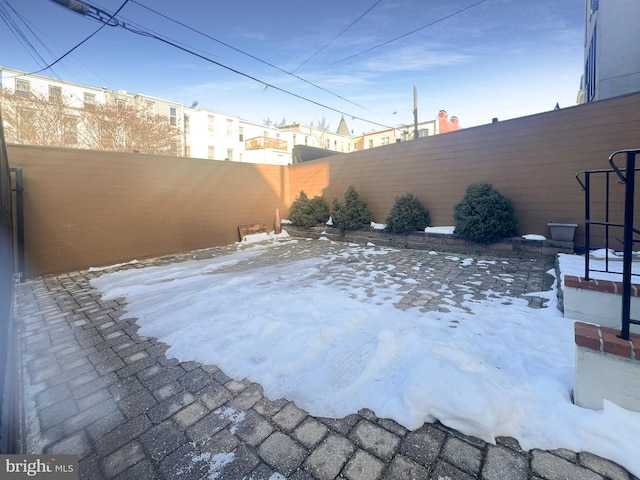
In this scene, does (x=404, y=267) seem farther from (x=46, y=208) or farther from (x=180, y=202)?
(x=46, y=208)

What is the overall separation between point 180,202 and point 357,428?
291 inches

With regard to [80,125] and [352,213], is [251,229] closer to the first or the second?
[352,213]

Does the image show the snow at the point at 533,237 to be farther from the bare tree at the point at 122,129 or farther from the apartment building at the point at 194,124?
the apartment building at the point at 194,124

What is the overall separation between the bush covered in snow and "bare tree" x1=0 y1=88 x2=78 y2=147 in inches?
558

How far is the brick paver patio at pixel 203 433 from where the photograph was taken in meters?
1.31

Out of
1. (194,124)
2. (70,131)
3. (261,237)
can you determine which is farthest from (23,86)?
(261,237)

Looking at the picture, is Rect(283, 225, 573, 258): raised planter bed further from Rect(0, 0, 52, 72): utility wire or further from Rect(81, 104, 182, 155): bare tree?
Rect(81, 104, 182, 155): bare tree

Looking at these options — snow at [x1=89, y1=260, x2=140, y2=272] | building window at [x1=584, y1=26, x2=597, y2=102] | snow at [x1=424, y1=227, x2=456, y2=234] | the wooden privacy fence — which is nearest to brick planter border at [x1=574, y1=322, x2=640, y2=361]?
the wooden privacy fence

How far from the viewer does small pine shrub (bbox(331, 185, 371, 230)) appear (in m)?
8.09

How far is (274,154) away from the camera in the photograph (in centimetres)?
2500

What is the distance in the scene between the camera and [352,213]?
810 cm

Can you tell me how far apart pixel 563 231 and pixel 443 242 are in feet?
6.92

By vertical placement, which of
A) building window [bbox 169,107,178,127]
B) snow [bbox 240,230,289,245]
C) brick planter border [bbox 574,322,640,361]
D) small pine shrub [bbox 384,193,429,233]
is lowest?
brick planter border [bbox 574,322,640,361]

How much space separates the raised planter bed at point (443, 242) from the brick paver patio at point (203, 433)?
4.99m
